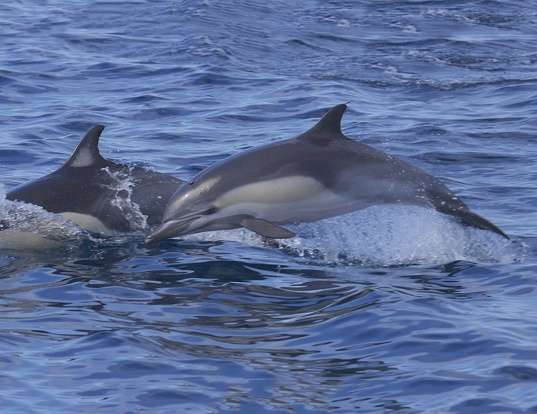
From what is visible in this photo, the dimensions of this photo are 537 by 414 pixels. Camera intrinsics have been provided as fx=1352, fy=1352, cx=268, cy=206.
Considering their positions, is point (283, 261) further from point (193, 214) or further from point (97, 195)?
point (97, 195)

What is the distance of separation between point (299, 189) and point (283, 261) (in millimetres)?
733

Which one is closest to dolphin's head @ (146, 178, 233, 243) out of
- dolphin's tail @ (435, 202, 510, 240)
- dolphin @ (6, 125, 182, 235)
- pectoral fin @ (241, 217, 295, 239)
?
pectoral fin @ (241, 217, 295, 239)

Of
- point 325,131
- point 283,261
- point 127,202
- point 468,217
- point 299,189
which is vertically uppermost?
point 325,131

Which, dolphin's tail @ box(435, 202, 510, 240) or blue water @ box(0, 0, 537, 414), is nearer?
blue water @ box(0, 0, 537, 414)

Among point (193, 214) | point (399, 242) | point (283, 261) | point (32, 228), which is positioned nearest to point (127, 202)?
point (32, 228)

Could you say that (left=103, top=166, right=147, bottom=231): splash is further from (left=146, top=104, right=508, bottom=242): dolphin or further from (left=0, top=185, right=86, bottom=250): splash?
(left=146, top=104, right=508, bottom=242): dolphin

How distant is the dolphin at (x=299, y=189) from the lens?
37.4ft

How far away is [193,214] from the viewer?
451 inches

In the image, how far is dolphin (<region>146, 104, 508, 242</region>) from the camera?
1141 centimetres

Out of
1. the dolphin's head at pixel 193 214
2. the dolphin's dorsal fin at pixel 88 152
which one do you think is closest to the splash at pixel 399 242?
the dolphin's head at pixel 193 214

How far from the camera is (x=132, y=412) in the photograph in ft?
27.0

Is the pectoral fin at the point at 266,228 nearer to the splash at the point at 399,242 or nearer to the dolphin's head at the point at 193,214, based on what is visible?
the dolphin's head at the point at 193,214

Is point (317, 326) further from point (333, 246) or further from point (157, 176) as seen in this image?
point (157, 176)

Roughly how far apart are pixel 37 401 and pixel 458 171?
7748mm
